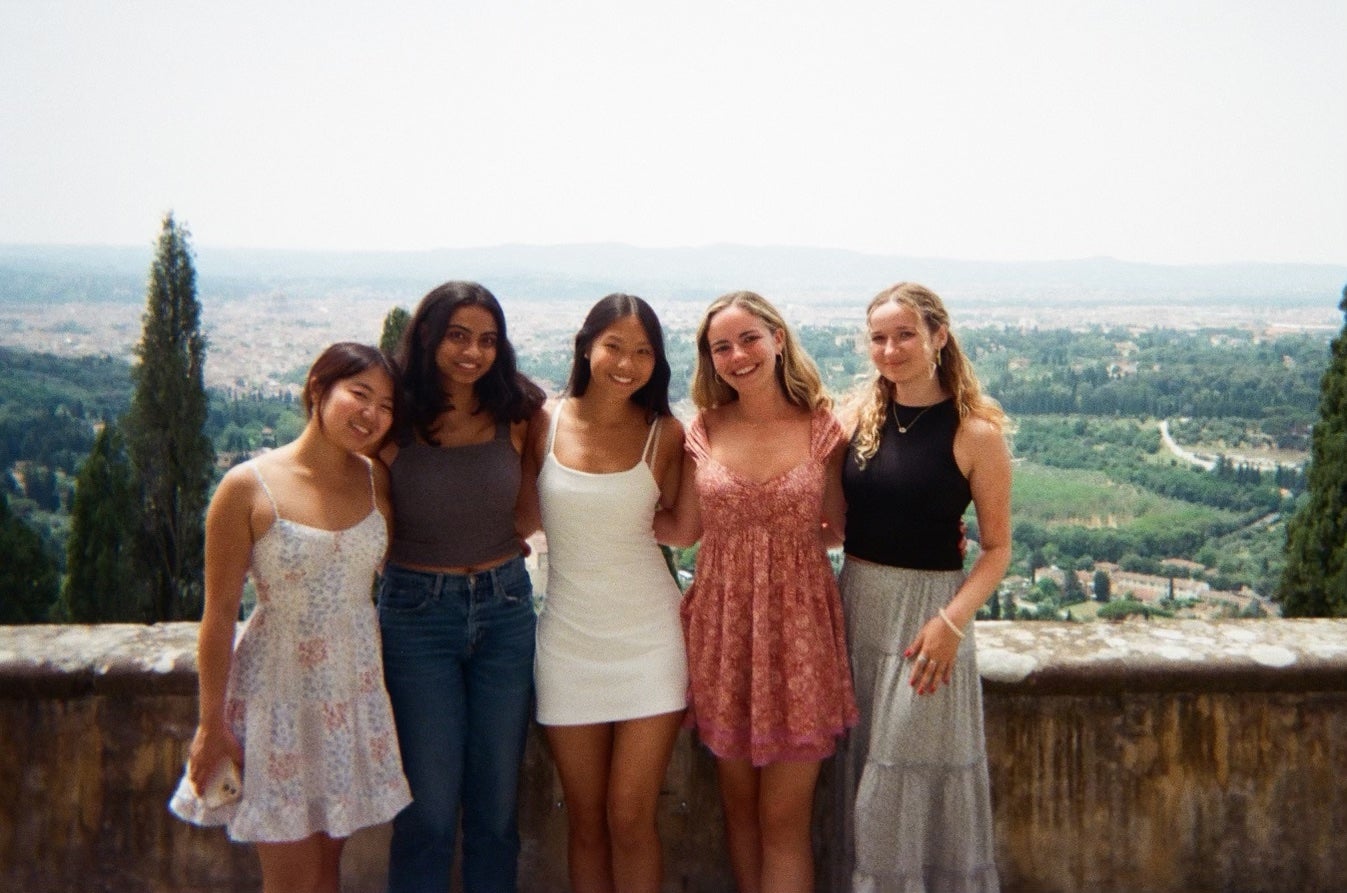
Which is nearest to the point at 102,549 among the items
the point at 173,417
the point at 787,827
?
the point at 173,417

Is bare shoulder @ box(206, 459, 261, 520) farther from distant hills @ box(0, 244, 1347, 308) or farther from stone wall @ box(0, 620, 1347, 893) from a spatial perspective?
distant hills @ box(0, 244, 1347, 308)

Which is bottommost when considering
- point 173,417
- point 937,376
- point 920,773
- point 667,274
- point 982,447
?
point 173,417

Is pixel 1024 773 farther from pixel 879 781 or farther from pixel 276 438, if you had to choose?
pixel 276 438

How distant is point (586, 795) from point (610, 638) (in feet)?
1.33

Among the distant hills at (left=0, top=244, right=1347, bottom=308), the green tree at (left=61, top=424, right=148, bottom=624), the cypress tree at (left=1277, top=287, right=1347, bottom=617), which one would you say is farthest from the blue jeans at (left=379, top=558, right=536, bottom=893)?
the distant hills at (left=0, top=244, right=1347, bottom=308)

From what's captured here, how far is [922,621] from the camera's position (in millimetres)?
2510

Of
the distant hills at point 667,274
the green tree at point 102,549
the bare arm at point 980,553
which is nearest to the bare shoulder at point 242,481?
the bare arm at point 980,553

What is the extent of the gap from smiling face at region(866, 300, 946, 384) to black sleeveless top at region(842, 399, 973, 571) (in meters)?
0.12

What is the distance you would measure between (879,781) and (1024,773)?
1.74ft

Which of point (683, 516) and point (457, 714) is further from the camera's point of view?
point (683, 516)

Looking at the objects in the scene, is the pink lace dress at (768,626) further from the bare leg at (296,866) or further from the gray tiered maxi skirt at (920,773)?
the bare leg at (296,866)

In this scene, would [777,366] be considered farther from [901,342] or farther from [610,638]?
[610,638]

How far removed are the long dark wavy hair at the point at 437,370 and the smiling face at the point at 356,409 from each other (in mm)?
150

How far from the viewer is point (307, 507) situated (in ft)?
7.63
